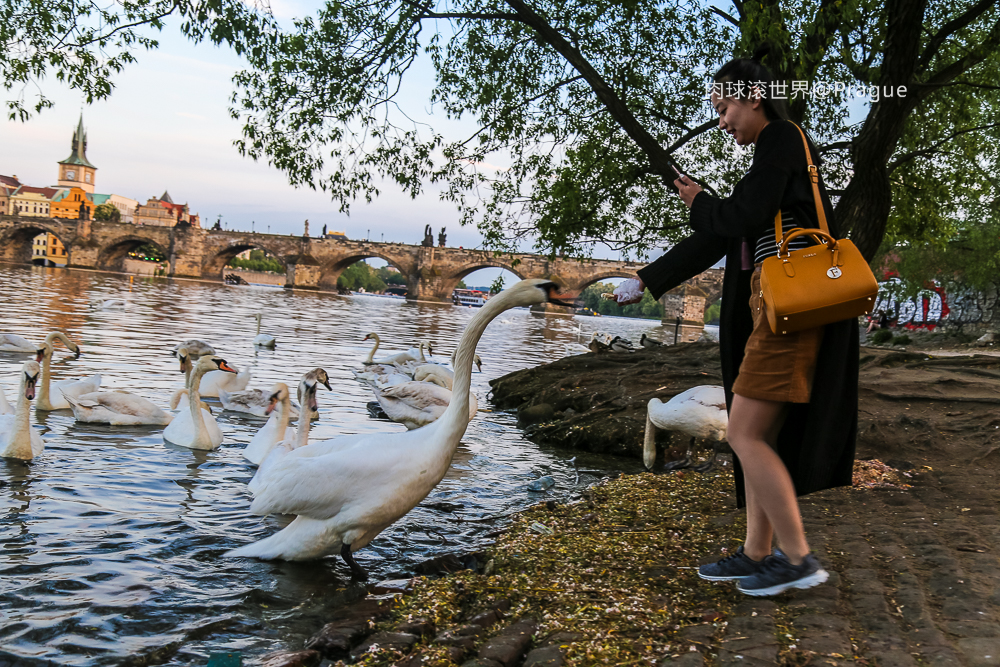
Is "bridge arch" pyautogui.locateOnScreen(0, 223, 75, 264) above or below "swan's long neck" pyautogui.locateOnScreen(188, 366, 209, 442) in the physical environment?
above

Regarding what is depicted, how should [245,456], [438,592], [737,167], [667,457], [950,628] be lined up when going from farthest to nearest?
[737,167] < [667,457] < [245,456] < [438,592] < [950,628]

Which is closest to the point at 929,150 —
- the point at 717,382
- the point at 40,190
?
the point at 717,382

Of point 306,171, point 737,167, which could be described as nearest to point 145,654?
point 306,171

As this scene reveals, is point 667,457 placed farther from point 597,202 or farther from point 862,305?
point 862,305

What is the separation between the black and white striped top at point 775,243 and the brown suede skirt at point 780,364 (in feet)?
0.60

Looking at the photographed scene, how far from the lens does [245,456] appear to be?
586cm

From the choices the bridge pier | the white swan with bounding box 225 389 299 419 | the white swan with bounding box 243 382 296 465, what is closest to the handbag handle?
the white swan with bounding box 243 382 296 465

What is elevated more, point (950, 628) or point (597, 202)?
point (597, 202)

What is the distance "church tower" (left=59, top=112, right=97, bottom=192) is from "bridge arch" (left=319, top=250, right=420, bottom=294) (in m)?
75.2

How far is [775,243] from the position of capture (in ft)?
8.54

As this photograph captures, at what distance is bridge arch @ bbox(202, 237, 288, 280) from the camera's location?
7225cm

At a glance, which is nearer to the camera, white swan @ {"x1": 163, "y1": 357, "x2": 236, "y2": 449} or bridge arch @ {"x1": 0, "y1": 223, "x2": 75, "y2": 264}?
white swan @ {"x1": 163, "y1": 357, "x2": 236, "y2": 449}

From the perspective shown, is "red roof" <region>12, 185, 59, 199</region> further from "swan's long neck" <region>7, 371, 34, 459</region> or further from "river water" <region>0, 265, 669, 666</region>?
"swan's long neck" <region>7, 371, 34, 459</region>

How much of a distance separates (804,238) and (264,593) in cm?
256
